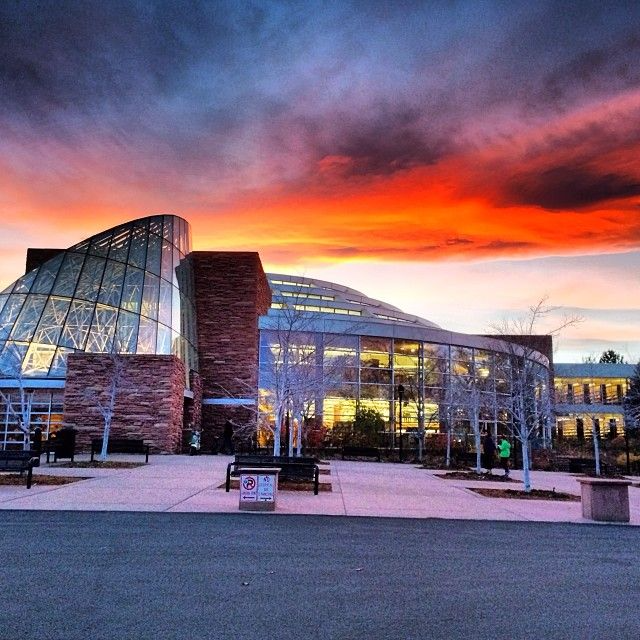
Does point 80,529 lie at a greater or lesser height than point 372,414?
lesser

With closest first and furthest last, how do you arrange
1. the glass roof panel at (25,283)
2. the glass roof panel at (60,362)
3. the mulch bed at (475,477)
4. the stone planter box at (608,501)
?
the stone planter box at (608,501)
the mulch bed at (475,477)
the glass roof panel at (60,362)
the glass roof panel at (25,283)

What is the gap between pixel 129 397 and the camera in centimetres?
2852

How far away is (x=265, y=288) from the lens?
138 feet

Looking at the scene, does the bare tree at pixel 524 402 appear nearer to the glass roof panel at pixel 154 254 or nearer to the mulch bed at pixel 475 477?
the mulch bed at pixel 475 477

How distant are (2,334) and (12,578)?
28.9 metres

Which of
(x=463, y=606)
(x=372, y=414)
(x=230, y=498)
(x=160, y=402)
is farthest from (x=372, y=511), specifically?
(x=372, y=414)

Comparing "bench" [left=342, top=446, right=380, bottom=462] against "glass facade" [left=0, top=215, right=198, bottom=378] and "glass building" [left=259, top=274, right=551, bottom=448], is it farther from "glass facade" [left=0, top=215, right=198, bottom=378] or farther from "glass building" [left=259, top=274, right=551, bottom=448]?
"glass facade" [left=0, top=215, right=198, bottom=378]

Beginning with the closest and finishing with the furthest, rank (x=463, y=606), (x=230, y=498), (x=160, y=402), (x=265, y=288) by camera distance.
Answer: (x=463, y=606), (x=230, y=498), (x=160, y=402), (x=265, y=288)

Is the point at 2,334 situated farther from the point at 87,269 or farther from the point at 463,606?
the point at 463,606

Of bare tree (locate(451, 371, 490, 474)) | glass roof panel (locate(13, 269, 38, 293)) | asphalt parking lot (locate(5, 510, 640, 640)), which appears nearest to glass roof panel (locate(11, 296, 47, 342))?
glass roof panel (locate(13, 269, 38, 293))

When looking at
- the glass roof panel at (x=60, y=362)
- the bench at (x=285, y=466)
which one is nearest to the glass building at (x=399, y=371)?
the glass roof panel at (x=60, y=362)

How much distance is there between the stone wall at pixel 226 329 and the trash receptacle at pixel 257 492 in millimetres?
23229

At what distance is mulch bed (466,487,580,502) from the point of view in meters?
15.1

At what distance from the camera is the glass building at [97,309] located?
98.4 feet
